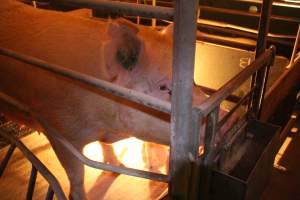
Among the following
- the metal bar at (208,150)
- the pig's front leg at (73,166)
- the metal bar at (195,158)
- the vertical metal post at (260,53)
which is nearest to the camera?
the metal bar at (195,158)

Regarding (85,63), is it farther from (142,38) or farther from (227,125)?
(227,125)

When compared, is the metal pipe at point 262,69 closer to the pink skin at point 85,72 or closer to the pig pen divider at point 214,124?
the pig pen divider at point 214,124

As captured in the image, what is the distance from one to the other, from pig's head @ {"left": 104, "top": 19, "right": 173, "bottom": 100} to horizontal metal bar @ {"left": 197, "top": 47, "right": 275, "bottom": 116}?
20.0 inches

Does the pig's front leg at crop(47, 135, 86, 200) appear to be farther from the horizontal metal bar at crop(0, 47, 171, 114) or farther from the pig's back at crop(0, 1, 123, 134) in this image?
the horizontal metal bar at crop(0, 47, 171, 114)

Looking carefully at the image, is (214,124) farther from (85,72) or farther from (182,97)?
(85,72)

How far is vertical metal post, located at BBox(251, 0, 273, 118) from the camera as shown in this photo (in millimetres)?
1446

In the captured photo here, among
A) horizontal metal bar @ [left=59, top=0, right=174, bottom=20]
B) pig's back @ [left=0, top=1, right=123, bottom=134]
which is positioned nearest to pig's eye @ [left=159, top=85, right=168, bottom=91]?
pig's back @ [left=0, top=1, right=123, bottom=134]

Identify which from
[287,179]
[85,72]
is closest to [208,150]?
[85,72]

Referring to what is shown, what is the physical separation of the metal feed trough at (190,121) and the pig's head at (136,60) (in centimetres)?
47

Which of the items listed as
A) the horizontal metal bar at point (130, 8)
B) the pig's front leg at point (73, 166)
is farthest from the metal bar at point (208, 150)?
the pig's front leg at point (73, 166)

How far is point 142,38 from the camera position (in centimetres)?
175

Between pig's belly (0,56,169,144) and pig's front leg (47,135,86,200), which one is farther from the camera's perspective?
pig's front leg (47,135,86,200)

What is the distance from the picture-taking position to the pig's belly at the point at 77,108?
171cm

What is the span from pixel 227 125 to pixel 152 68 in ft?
1.76
